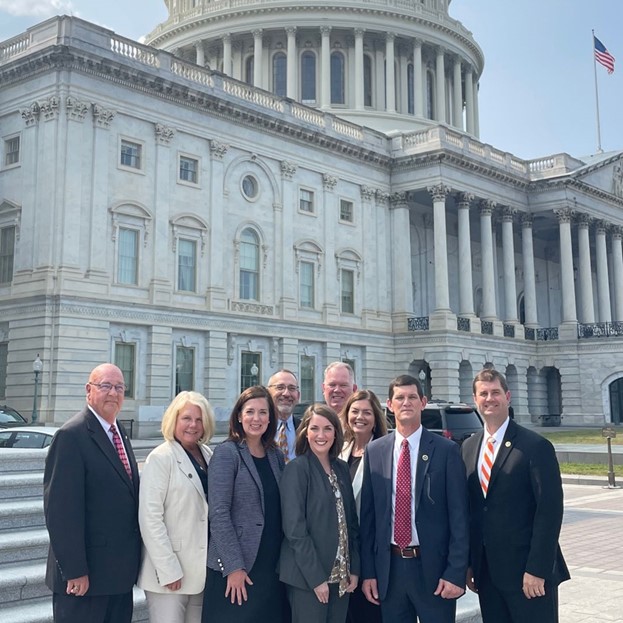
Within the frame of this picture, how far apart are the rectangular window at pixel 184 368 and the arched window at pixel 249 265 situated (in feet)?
16.2

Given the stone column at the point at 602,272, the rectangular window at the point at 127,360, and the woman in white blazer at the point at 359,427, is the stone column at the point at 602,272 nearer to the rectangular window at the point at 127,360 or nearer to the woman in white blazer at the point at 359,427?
the rectangular window at the point at 127,360

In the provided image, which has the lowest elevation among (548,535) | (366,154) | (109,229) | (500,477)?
(548,535)

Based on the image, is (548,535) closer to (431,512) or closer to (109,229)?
(431,512)

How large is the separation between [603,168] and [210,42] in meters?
36.1

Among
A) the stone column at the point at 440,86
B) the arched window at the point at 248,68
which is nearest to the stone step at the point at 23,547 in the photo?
the arched window at the point at 248,68

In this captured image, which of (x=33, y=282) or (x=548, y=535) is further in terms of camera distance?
(x=33, y=282)

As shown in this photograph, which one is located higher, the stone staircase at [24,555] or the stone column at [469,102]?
the stone column at [469,102]

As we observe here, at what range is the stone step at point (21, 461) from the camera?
1004cm

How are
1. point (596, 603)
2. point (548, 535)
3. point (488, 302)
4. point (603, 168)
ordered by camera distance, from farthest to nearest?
point (603, 168) → point (488, 302) → point (596, 603) → point (548, 535)

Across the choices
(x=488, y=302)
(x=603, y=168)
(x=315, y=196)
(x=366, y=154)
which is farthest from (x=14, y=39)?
(x=603, y=168)

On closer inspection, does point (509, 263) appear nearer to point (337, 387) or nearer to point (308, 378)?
point (308, 378)

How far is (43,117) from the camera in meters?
35.2

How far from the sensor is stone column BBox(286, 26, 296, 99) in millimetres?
66438

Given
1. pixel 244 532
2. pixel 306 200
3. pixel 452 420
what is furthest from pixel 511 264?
pixel 244 532
